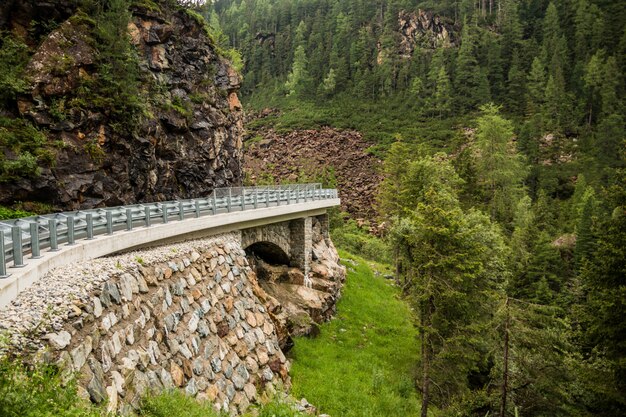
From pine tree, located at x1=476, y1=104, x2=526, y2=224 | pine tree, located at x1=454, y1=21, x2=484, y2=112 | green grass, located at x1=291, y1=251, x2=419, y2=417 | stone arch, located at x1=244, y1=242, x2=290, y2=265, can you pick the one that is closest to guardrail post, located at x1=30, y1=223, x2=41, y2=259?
green grass, located at x1=291, y1=251, x2=419, y2=417

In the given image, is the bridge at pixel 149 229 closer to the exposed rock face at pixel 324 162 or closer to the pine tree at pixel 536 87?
the exposed rock face at pixel 324 162

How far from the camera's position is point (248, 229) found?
2033 cm

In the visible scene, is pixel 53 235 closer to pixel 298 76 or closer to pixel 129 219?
pixel 129 219

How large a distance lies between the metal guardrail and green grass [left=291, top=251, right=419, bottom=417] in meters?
7.54

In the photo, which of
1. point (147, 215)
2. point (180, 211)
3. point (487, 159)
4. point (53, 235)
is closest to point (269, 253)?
point (180, 211)

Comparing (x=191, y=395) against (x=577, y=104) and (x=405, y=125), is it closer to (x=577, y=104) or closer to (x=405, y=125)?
(x=405, y=125)

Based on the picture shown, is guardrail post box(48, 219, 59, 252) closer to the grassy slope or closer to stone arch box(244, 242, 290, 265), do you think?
stone arch box(244, 242, 290, 265)

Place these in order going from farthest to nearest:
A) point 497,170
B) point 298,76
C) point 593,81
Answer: point 298,76, point 593,81, point 497,170

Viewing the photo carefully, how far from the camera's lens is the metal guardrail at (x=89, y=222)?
8.27 metres

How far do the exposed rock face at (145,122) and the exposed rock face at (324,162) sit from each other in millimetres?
27462

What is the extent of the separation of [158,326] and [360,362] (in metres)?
12.0

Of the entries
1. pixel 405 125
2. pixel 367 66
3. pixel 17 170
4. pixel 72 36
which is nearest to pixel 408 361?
pixel 17 170

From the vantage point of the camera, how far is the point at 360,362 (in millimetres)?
19469

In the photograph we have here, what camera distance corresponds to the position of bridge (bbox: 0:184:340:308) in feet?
27.3
